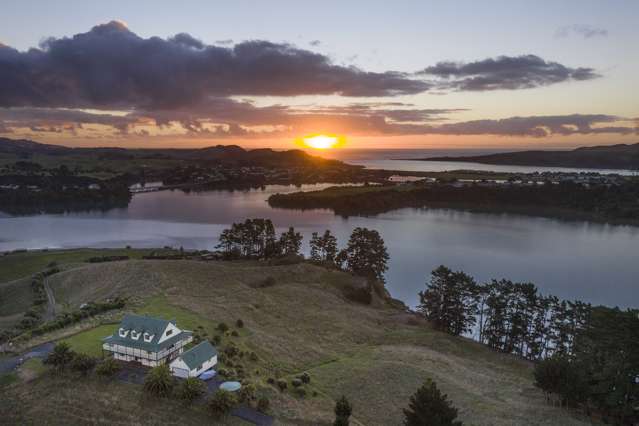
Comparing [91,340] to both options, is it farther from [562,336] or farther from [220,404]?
[562,336]

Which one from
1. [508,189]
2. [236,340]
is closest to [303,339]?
[236,340]

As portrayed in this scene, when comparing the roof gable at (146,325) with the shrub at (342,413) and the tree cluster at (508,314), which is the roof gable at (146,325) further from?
the tree cluster at (508,314)

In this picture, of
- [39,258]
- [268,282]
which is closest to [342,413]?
[268,282]

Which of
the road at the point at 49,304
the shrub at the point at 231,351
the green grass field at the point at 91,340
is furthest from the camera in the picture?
the road at the point at 49,304

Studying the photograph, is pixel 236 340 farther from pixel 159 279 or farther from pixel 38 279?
pixel 38 279

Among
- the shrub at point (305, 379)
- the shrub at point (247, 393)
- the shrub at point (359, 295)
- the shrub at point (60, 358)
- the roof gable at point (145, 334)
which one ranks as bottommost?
the shrub at point (359, 295)

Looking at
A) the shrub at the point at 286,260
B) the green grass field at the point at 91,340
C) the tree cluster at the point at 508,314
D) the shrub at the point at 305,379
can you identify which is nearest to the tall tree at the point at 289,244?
the shrub at the point at 286,260
